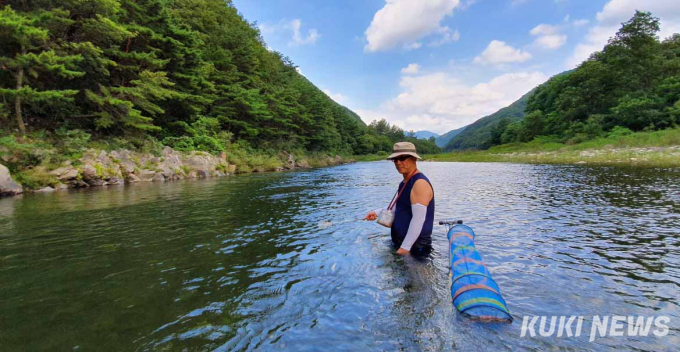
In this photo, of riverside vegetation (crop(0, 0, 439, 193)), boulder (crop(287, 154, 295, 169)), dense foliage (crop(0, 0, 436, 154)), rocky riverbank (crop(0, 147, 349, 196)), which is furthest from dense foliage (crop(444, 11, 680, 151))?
rocky riverbank (crop(0, 147, 349, 196))

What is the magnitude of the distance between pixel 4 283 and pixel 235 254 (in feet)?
11.3

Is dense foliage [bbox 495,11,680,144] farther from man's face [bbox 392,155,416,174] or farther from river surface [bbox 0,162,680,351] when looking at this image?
man's face [bbox 392,155,416,174]

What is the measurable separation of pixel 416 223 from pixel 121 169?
2365 centimetres

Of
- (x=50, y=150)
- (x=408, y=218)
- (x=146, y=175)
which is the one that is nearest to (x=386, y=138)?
(x=146, y=175)

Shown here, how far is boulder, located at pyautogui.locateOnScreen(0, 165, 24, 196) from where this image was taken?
45.9 ft

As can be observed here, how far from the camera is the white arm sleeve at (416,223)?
4.73 m

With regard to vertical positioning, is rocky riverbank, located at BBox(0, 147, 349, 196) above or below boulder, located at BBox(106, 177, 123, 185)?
above

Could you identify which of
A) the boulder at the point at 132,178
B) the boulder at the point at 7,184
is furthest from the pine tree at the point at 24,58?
the boulder at the point at 132,178

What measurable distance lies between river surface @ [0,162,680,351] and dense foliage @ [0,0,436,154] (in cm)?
1401

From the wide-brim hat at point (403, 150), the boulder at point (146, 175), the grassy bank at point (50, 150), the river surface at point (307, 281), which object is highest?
the grassy bank at point (50, 150)

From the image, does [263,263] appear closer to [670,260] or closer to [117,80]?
[670,260]

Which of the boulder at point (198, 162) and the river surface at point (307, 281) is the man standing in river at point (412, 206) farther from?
the boulder at point (198, 162)

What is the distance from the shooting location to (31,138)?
1816 cm

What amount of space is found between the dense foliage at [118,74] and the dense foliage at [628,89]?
168 feet
